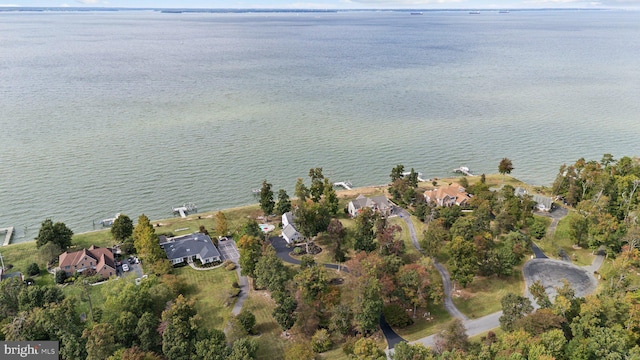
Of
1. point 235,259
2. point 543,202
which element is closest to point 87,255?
point 235,259

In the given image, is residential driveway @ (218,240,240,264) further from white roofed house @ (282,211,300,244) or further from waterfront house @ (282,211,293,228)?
waterfront house @ (282,211,293,228)

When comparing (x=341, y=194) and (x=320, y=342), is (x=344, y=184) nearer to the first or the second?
(x=341, y=194)

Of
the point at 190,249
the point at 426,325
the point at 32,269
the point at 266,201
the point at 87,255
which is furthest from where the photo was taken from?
the point at 266,201

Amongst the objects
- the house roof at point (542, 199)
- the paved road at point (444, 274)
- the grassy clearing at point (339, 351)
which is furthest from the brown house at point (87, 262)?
the house roof at point (542, 199)

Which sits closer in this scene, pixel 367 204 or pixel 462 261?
pixel 462 261

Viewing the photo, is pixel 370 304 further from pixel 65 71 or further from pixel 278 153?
pixel 65 71

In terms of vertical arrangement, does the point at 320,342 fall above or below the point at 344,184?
below

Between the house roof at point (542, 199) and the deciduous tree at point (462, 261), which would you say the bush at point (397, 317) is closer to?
the deciduous tree at point (462, 261)

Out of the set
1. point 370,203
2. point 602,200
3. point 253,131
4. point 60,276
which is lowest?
point 60,276

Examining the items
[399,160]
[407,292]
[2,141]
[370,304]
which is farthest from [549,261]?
[2,141]
